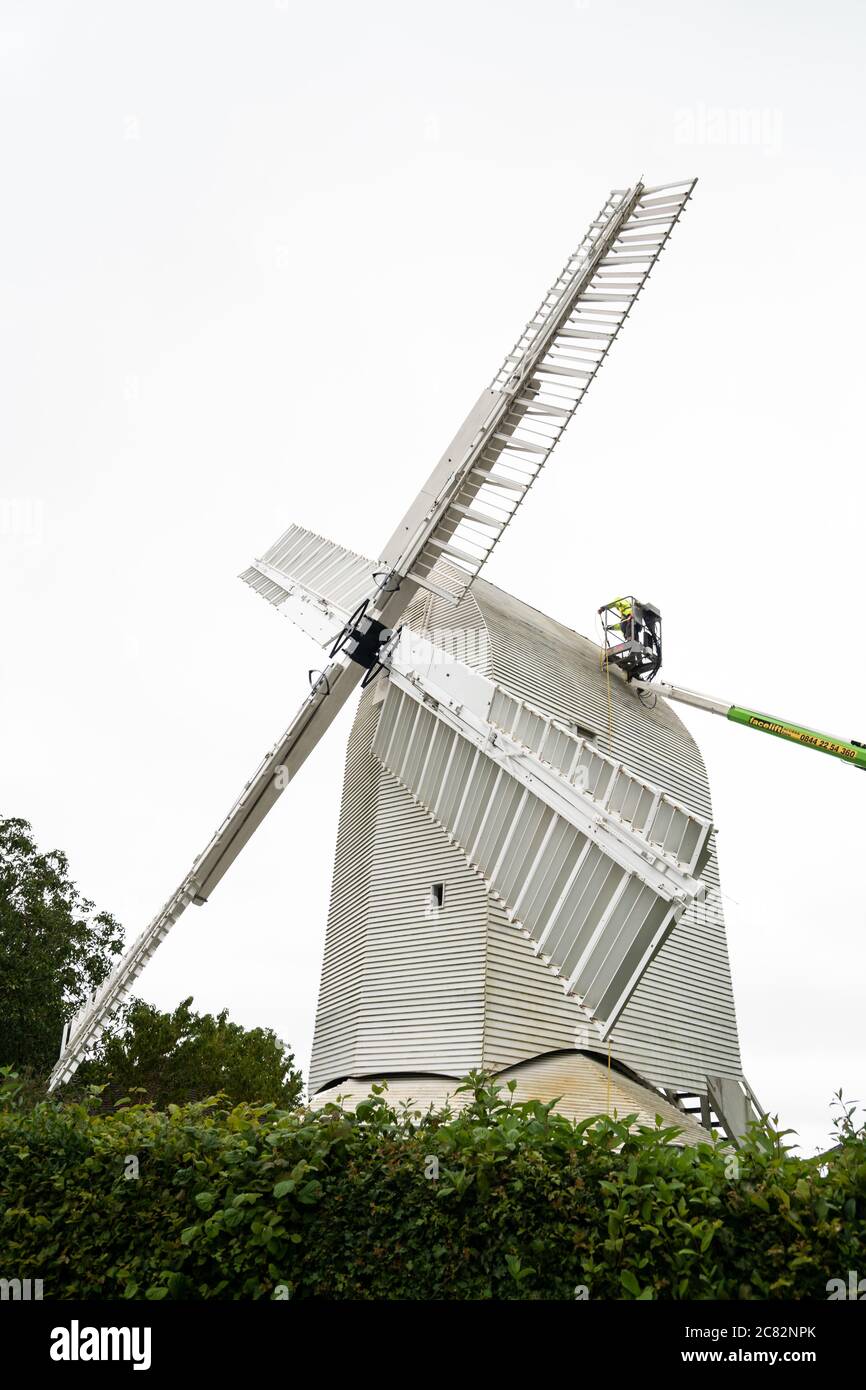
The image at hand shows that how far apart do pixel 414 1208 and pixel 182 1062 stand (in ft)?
Result: 93.6

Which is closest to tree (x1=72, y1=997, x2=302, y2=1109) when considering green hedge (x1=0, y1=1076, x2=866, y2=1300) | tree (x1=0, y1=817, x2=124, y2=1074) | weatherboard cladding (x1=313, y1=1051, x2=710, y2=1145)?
tree (x1=0, y1=817, x2=124, y2=1074)

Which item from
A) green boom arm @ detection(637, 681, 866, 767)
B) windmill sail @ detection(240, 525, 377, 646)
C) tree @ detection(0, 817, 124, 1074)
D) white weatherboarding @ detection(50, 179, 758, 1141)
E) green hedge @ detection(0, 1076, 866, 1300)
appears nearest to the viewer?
green hedge @ detection(0, 1076, 866, 1300)

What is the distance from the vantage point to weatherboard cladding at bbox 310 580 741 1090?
1250cm

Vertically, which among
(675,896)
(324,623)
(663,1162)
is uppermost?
(324,623)

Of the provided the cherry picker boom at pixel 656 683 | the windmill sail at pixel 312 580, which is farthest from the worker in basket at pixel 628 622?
the windmill sail at pixel 312 580

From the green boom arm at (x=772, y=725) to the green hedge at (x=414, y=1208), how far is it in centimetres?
1305

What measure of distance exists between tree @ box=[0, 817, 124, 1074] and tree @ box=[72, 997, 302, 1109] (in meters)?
1.46

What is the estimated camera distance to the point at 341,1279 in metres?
4.89

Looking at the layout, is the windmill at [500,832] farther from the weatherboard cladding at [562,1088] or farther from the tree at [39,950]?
the tree at [39,950]

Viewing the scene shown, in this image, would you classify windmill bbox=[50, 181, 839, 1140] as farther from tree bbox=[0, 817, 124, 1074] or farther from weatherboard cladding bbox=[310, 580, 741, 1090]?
tree bbox=[0, 817, 124, 1074]

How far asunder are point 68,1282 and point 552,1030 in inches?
318

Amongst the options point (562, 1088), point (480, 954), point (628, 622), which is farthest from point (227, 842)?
point (628, 622)
